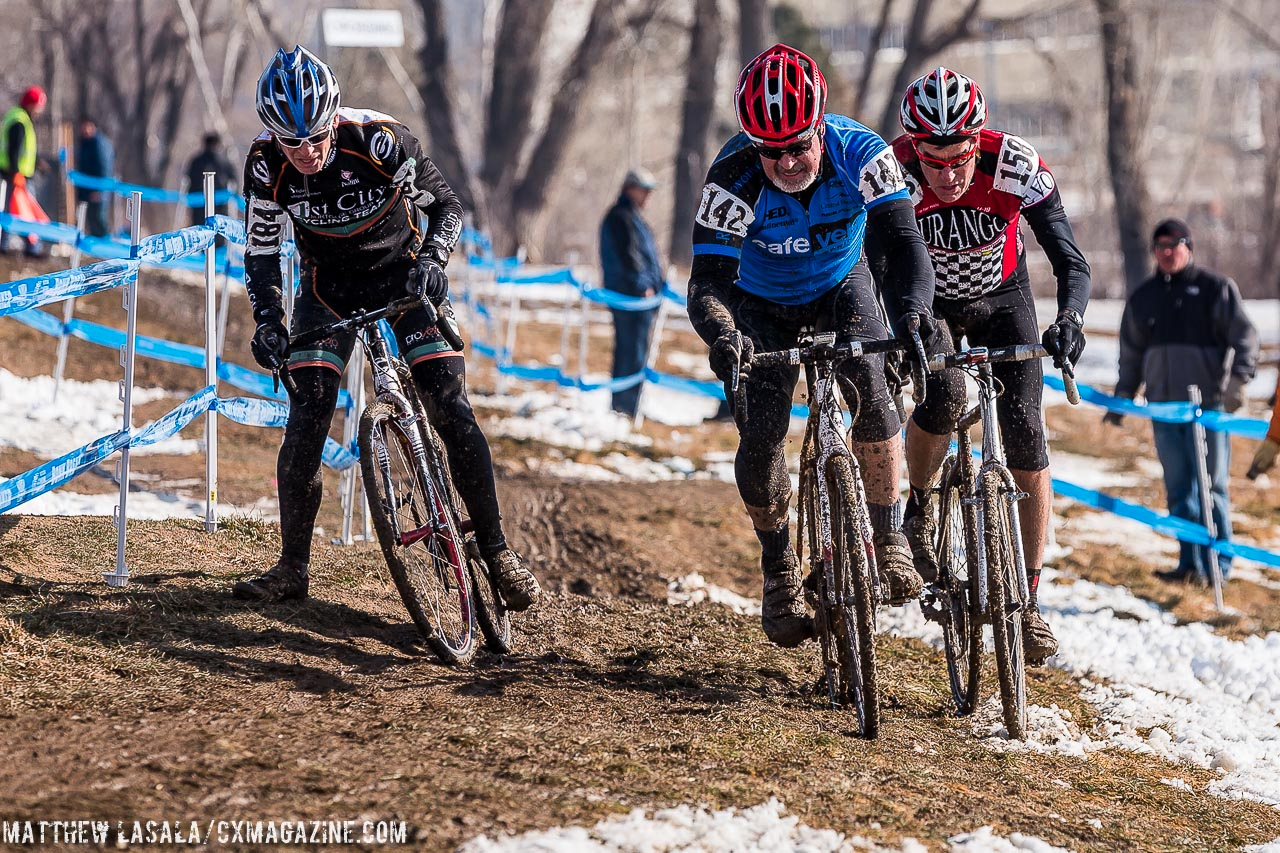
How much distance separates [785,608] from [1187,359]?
5519 millimetres

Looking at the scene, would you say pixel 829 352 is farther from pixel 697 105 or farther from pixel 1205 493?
pixel 697 105

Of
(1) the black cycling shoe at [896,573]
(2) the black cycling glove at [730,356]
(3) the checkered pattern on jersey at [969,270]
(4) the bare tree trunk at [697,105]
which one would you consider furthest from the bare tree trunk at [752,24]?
(2) the black cycling glove at [730,356]

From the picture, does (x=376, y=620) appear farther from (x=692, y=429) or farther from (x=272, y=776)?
(x=692, y=429)

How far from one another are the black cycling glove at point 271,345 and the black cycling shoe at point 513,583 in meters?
1.21

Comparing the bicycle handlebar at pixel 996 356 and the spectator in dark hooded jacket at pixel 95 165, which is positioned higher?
the spectator in dark hooded jacket at pixel 95 165

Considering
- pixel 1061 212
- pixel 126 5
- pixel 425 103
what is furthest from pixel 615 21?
pixel 126 5

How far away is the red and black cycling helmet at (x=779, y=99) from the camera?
5.01 meters

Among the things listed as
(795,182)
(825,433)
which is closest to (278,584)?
(825,433)

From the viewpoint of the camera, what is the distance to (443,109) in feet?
87.1

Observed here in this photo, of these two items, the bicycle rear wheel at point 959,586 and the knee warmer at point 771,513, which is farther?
the knee warmer at point 771,513

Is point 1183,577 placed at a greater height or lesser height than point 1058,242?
lesser

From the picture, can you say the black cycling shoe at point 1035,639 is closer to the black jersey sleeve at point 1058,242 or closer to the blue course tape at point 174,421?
the black jersey sleeve at point 1058,242

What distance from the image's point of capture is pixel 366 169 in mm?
5559

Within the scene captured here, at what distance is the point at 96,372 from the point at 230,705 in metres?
9.32
